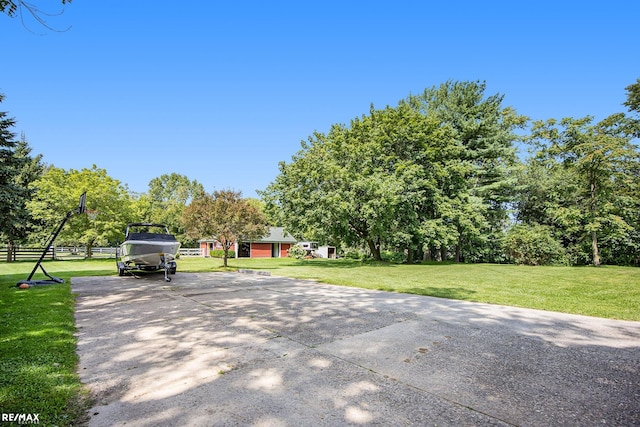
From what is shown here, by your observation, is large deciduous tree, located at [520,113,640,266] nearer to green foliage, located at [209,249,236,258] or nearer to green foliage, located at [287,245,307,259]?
green foliage, located at [287,245,307,259]

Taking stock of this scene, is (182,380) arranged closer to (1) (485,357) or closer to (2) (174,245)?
(1) (485,357)

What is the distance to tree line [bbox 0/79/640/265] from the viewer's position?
61.3 feet

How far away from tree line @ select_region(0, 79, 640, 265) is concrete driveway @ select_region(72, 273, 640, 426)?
38.5ft

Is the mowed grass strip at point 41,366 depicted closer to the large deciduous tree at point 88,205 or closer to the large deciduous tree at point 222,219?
the large deciduous tree at point 222,219

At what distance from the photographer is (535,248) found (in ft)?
64.2

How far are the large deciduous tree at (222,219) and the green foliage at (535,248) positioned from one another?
16.7 metres

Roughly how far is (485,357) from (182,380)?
330 cm

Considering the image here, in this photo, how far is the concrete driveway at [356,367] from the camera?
2.32 m

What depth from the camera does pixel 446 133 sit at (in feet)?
76.4

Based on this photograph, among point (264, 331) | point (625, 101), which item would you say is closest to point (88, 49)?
point (264, 331)

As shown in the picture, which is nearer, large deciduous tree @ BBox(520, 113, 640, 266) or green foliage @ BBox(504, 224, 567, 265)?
large deciduous tree @ BBox(520, 113, 640, 266)

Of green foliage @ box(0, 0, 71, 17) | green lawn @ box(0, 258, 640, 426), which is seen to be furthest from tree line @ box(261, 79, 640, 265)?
green foliage @ box(0, 0, 71, 17)

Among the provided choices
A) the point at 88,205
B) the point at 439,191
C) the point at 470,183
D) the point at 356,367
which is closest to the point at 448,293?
the point at 356,367

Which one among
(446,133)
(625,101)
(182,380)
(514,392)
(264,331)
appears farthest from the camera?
(446,133)
